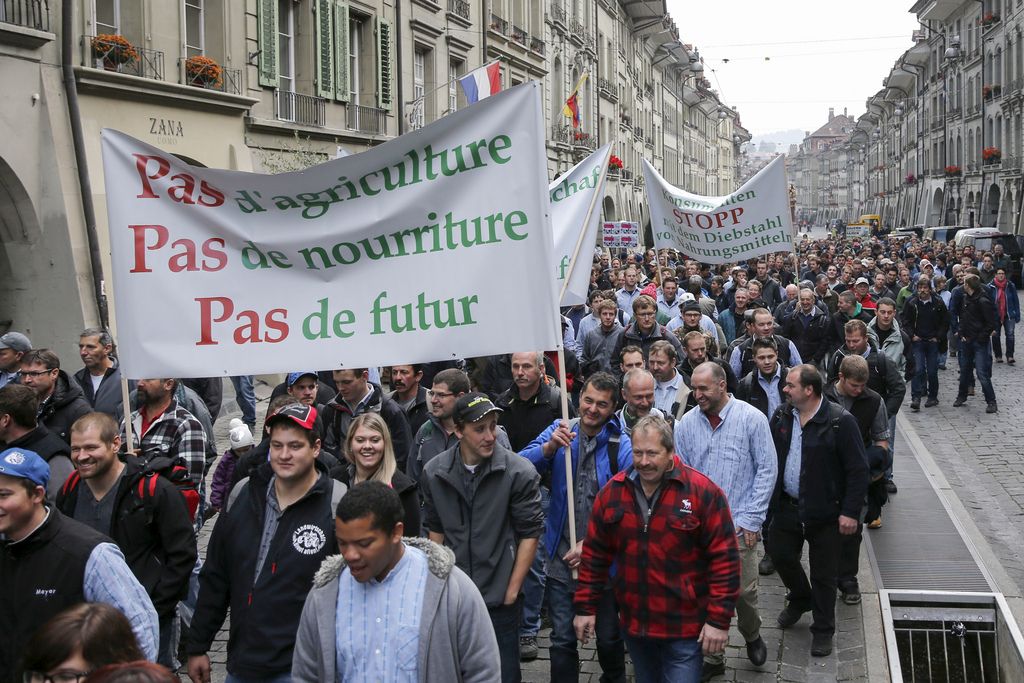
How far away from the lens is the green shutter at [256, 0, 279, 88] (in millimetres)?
18109

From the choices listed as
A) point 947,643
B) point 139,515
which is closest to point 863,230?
point 947,643

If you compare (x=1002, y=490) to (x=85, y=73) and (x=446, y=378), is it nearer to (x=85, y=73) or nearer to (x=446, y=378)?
(x=446, y=378)

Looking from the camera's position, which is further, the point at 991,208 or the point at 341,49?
the point at 991,208

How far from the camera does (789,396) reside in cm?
648

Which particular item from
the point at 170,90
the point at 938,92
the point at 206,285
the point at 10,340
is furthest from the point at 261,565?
the point at 938,92

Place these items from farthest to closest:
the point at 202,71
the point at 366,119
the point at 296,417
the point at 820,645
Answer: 1. the point at 366,119
2. the point at 202,71
3. the point at 820,645
4. the point at 296,417

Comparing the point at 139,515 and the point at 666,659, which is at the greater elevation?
the point at 139,515

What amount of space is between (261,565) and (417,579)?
957 mm

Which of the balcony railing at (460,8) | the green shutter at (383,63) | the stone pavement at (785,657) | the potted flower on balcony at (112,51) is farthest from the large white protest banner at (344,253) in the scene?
the balcony railing at (460,8)

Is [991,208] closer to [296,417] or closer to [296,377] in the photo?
[296,377]

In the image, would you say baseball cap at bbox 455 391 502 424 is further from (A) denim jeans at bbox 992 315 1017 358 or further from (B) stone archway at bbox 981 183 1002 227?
(B) stone archway at bbox 981 183 1002 227

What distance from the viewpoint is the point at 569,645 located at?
17.6 ft

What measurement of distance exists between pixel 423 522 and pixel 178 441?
1.36 m

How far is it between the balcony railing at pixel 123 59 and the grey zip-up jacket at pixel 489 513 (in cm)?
1188
